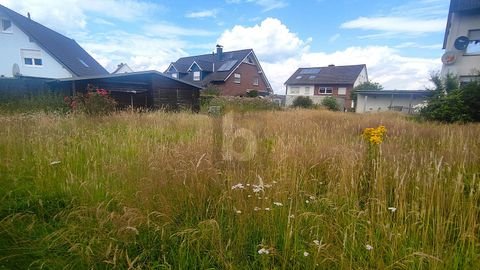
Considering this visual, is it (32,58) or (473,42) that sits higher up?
(473,42)

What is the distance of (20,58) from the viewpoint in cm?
2241

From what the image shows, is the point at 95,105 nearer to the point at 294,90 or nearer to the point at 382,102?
the point at 382,102

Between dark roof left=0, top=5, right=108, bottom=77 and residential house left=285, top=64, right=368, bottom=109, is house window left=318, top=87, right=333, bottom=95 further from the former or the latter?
dark roof left=0, top=5, right=108, bottom=77

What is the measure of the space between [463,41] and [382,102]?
1167cm

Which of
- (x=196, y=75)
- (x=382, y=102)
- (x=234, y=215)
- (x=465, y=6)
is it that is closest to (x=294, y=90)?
(x=196, y=75)

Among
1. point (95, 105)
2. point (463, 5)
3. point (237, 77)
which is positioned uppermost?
point (463, 5)

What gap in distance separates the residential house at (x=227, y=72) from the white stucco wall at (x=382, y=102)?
1609 centimetres

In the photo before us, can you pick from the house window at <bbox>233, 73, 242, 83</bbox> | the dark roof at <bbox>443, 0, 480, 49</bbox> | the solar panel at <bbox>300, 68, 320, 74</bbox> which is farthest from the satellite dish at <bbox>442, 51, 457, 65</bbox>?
the solar panel at <bbox>300, 68, 320, 74</bbox>

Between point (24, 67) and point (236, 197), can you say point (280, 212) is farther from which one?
point (24, 67)

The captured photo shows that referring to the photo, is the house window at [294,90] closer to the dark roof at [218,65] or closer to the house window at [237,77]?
the dark roof at [218,65]

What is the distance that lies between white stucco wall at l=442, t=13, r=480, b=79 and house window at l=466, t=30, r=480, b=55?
249mm

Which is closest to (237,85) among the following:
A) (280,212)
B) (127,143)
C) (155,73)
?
(155,73)

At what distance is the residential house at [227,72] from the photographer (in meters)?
34.8

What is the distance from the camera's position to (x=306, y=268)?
1580 millimetres
